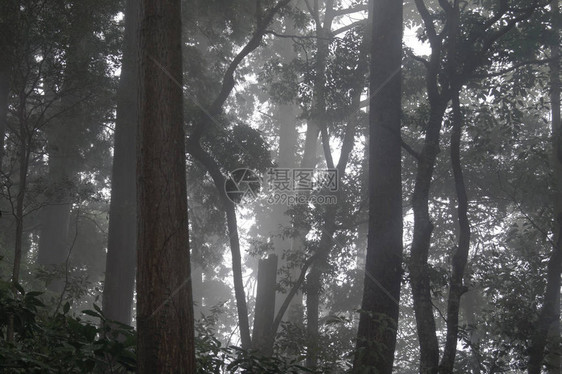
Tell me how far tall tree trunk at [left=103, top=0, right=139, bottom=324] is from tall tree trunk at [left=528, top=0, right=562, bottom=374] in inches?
335

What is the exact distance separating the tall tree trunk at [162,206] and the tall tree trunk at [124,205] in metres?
8.73

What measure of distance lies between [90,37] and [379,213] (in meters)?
8.62

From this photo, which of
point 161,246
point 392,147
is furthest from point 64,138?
point 161,246

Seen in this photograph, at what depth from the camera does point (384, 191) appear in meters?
7.69

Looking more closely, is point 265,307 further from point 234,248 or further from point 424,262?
point 424,262

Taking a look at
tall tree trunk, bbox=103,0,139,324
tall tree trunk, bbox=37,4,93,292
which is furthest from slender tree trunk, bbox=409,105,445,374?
tall tree trunk, bbox=103,0,139,324

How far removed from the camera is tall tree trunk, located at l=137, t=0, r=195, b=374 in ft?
15.0

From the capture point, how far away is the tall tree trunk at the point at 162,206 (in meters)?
4.56

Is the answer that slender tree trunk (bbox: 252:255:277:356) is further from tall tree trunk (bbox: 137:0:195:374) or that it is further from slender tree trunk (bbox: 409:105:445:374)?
tall tree trunk (bbox: 137:0:195:374)

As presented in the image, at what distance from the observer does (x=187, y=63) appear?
16.0 meters

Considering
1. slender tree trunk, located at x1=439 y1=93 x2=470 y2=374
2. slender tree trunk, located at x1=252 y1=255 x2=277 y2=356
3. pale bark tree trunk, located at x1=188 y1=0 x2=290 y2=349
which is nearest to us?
slender tree trunk, located at x1=439 y1=93 x2=470 y2=374

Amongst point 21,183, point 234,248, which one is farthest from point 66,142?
point 21,183

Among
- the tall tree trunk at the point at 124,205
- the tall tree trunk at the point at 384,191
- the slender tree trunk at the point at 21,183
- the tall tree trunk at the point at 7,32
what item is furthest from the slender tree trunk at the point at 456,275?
the tall tree trunk at the point at 7,32

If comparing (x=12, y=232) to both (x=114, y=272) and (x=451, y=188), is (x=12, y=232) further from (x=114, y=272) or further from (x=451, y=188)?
(x=451, y=188)
